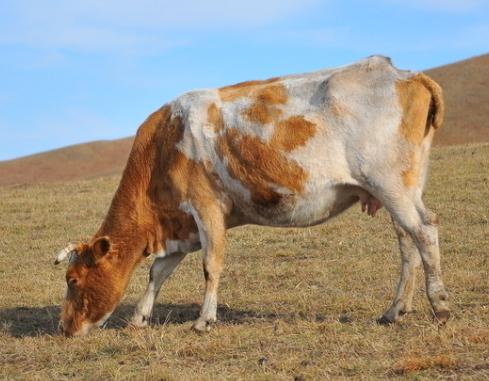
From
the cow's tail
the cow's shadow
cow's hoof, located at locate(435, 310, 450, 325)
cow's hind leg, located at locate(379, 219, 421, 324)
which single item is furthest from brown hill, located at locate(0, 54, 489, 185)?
cow's hoof, located at locate(435, 310, 450, 325)

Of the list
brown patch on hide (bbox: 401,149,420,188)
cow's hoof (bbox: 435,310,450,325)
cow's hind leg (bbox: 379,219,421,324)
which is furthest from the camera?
cow's hind leg (bbox: 379,219,421,324)

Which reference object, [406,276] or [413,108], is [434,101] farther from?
[406,276]

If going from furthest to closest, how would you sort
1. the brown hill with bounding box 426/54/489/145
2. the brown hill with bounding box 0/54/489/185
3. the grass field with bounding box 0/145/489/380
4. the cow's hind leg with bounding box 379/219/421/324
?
1. the brown hill with bounding box 0/54/489/185
2. the brown hill with bounding box 426/54/489/145
3. the cow's hind leg with bounding box 379/219/421/324
4. the grass field with bounding box 0/145/489/380

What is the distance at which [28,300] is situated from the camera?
11.4 m

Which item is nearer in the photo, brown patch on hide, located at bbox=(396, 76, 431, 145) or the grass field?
the grass field

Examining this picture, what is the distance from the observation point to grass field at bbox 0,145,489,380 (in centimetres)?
686

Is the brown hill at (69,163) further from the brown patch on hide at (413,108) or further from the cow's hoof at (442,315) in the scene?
the cow's hoof at (442,315)

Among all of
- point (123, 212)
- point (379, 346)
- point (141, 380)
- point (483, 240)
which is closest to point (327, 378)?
point (379, 346)

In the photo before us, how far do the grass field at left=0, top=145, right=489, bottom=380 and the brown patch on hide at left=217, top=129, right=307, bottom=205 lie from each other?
1.38m

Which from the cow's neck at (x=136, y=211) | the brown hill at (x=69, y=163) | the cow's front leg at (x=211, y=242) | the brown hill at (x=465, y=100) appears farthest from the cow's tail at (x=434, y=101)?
the brown hill at (x=69, y=163)

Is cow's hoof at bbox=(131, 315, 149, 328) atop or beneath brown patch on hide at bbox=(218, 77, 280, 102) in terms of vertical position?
beneath

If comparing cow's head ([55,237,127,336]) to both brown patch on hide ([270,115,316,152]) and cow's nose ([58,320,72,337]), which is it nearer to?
cow's nose ([58,320,72,337])

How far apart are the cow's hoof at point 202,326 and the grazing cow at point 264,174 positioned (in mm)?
23

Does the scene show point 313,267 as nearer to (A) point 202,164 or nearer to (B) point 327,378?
(A) point 202,164
